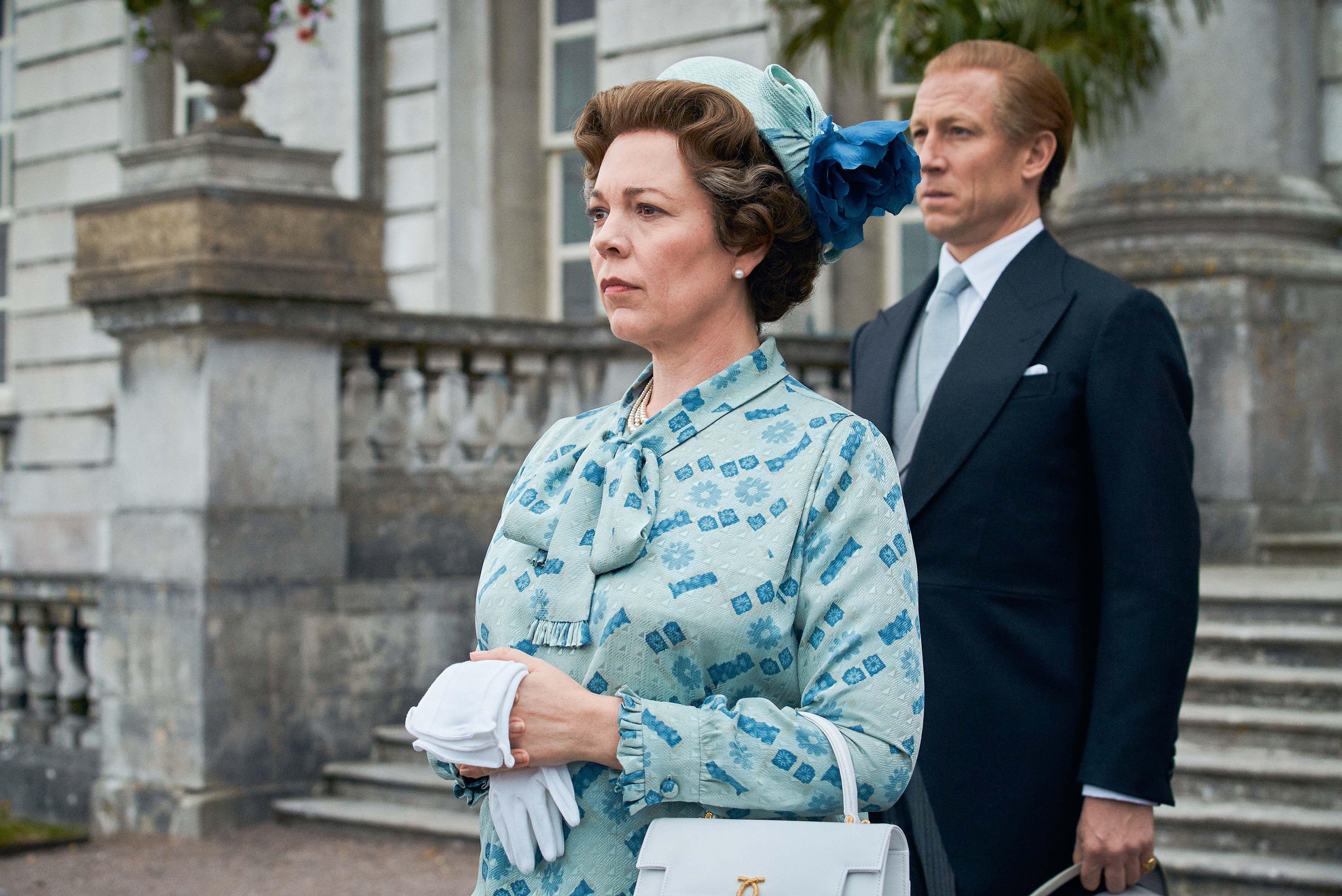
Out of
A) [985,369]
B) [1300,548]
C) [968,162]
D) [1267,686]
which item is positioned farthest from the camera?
[1300,548]

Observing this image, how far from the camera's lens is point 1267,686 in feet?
17.0

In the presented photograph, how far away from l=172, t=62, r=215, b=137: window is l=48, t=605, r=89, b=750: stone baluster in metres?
7.09

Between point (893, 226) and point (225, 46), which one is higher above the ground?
point (225, 46)

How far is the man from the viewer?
7.93ft

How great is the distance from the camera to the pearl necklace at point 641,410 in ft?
6.34

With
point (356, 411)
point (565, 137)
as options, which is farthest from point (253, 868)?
point (565, 137)

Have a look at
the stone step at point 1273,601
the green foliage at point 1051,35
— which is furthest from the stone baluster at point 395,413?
the stone step at point 1273,601

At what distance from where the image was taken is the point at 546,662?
1729mm

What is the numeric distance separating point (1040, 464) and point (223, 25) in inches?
198

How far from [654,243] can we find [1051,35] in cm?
515

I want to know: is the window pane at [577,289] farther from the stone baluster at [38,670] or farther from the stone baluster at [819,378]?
the stone baluster at [38,670]

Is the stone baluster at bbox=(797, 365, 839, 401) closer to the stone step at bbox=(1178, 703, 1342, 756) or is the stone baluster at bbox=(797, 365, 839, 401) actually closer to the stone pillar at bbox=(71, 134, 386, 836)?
the stone pillar at bbox=(71, 134, 386, 836)

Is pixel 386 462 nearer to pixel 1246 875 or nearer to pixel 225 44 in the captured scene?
pixel 225 44

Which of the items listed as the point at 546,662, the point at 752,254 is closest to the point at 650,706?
the point at 546,662
